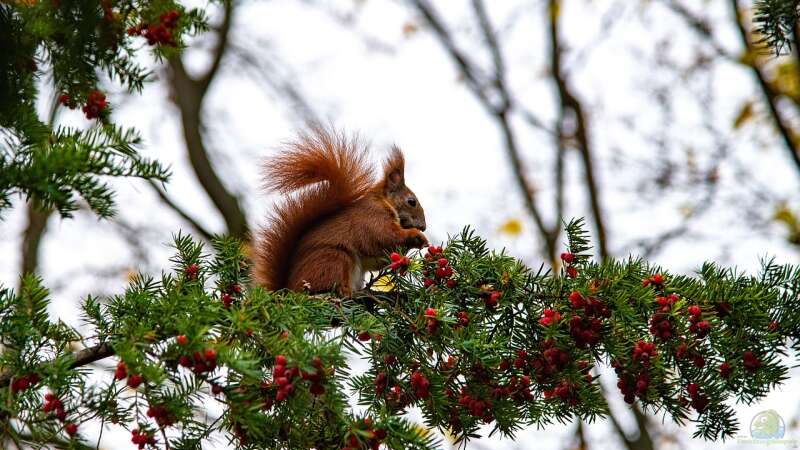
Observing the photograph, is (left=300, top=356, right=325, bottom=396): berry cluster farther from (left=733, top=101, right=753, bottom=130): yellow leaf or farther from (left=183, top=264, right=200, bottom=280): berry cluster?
(left=733, top=101, right=753, bottom=130): yellow leaf

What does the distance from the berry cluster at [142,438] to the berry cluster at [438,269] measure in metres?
0.61

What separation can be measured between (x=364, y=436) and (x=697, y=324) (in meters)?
0.66

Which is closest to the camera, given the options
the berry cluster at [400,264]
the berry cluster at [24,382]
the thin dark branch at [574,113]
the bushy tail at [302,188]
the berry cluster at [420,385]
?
the berry cluster at [24,382]

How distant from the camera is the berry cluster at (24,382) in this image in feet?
4.15

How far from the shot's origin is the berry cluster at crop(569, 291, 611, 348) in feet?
4.72

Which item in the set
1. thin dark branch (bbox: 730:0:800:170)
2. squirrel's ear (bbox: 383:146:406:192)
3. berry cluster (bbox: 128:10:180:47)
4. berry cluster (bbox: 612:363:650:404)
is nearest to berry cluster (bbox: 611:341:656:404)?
berry cluster (bbox: 612:363:650:404)

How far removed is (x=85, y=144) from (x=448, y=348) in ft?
2.22

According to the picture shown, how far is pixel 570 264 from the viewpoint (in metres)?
1.61

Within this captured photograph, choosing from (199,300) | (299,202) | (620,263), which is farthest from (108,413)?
(299,202)

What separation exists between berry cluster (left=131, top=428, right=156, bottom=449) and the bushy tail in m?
1.16

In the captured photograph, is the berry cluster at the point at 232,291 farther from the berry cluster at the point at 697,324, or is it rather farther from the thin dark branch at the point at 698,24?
the thin dark branch at the point at 698,24

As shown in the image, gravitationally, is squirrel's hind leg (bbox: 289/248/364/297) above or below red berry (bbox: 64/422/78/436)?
above

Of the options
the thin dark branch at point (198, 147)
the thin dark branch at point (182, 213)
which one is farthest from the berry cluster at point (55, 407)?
the thin dark branch at point (182, 213)

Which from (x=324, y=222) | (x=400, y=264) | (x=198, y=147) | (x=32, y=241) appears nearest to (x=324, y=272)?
(x=324, y=222)
